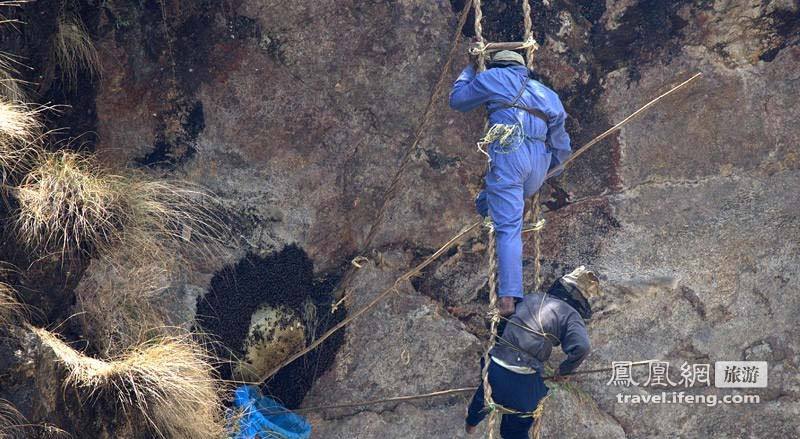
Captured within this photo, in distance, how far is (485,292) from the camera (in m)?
5.85

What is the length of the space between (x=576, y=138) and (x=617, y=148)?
0.88 feet

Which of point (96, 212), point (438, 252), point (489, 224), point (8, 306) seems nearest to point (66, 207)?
point (96, 212)

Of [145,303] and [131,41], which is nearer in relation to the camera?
[145,303]

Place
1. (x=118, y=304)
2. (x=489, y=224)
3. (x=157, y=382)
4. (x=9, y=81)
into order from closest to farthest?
(x=157, y=382) → (x=9, y=81) → (x=118, y=304) → (x=489, y=224)

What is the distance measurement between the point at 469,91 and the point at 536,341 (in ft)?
4.70

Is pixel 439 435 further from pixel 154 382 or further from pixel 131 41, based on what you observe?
pixel 131 41

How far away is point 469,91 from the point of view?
5.19 m

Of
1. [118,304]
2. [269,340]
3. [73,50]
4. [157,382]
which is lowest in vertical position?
[269,340]

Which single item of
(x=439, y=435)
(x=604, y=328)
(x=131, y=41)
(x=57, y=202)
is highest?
(x=131, y=41)

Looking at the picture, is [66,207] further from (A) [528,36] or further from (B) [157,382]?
(A) [528,36]

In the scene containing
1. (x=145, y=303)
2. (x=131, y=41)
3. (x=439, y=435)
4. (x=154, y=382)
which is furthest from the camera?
(x=439, y=435)

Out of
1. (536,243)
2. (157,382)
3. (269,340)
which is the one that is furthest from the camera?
(269,340)

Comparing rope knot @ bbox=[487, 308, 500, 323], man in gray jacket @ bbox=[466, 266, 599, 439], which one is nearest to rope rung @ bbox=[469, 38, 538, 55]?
man in gray jacket @ bbox=[466, 266, 599, 439]

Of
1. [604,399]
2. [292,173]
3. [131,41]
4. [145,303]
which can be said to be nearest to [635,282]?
[604,399]
